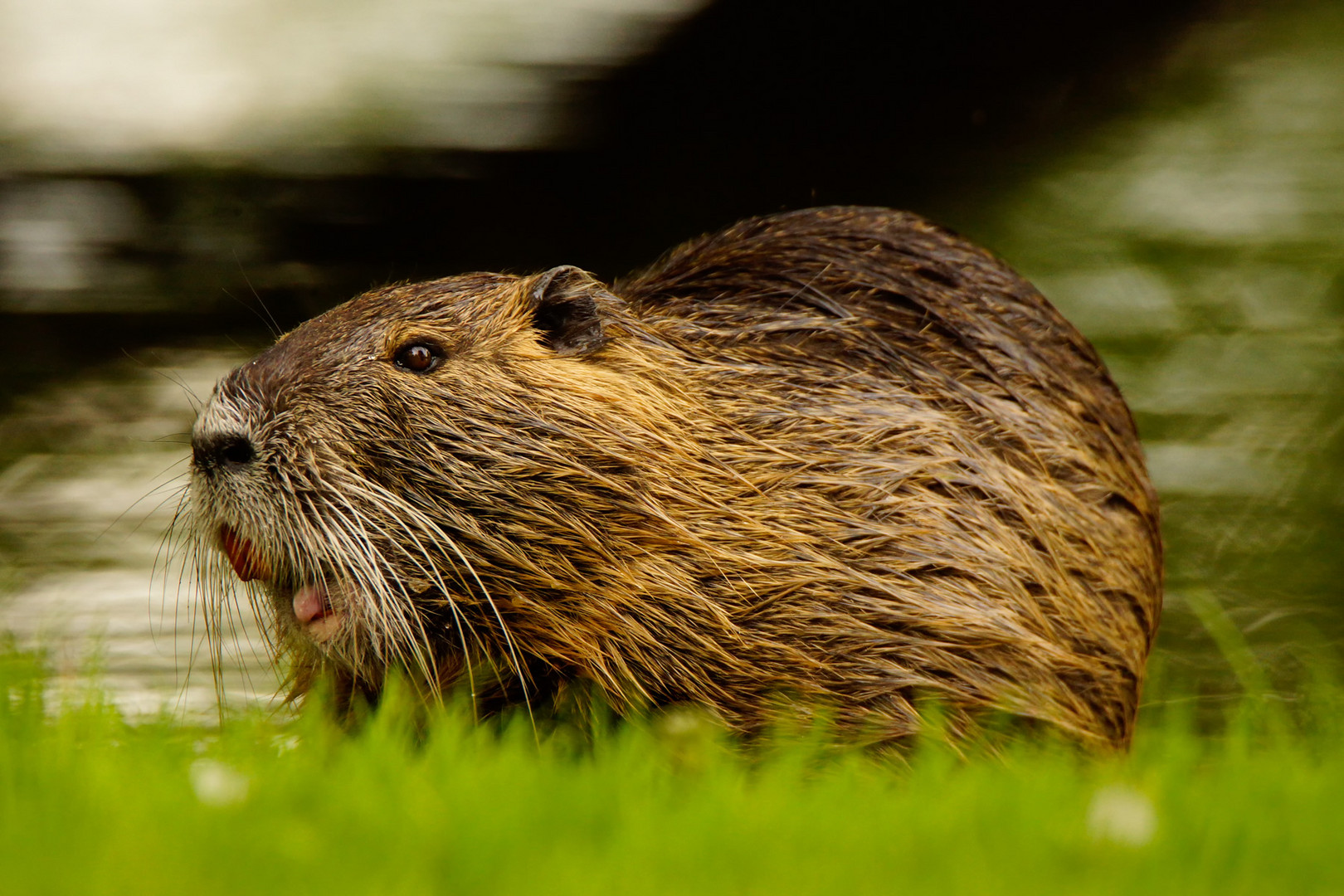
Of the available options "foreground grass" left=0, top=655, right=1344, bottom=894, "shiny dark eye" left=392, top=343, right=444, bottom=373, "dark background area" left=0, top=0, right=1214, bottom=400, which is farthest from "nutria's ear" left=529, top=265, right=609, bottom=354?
"dark background area" left=0, top=0, right=1214, bottom=400

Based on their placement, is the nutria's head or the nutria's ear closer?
the nutria's head

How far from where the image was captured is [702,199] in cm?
427

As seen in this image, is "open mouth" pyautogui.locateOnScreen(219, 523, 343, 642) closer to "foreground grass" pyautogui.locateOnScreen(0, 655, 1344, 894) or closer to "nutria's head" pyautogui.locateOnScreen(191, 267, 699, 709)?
"nutria's head" pyautogui.locateOnScreen(191, 267, 699, 709)

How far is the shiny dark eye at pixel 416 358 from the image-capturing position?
91.8 inches

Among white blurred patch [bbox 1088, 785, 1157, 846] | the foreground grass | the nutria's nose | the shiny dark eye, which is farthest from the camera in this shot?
the shiny dark eye

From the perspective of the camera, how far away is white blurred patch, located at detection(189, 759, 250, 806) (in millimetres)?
1456

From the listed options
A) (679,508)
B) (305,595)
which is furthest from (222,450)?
(679,508)

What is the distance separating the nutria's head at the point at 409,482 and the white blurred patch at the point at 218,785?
0.54 metres

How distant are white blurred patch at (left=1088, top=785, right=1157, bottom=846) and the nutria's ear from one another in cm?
125

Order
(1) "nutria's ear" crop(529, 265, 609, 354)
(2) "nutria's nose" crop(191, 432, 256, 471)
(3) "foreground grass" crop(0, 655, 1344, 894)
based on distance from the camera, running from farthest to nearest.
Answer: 1. (1) "nutria's ear" crop(529, 265, 609, 354)
2. (2) "nutria's nose" crop(191, 432, 256, 471)
3. (3) "foreground grass" crop(0, 655, 1344, 894)

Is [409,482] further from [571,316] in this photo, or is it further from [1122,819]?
[1122,819]

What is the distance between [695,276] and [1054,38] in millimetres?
2027

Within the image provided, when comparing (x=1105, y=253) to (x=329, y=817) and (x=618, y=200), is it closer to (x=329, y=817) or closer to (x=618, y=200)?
(x=618, y=200)

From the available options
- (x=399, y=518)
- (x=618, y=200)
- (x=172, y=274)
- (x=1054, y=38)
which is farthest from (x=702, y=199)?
(x=399, y=518)
